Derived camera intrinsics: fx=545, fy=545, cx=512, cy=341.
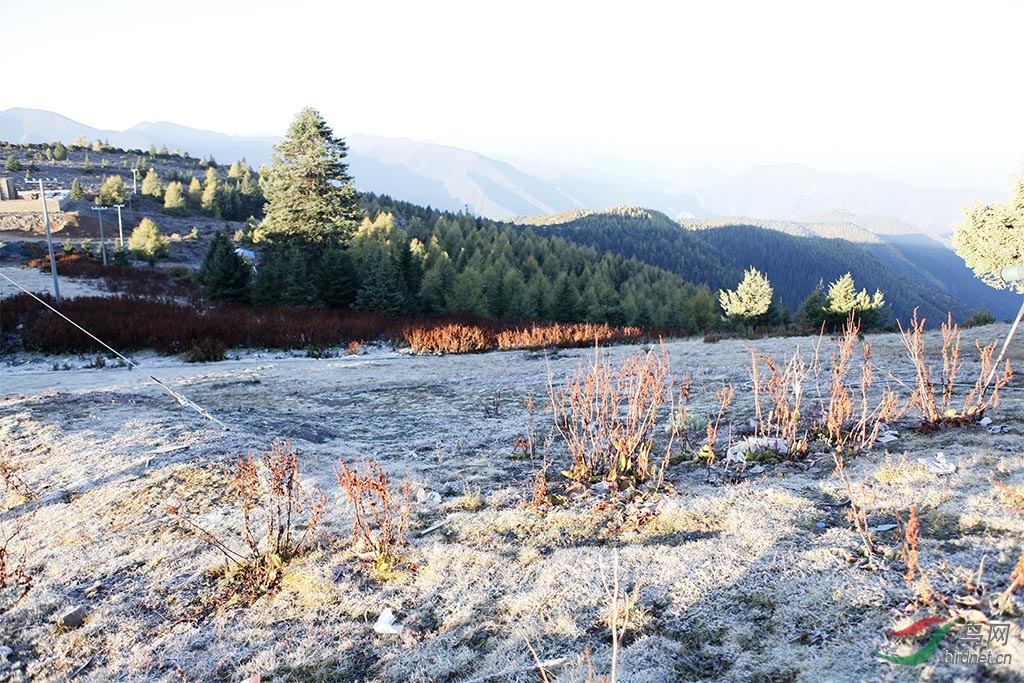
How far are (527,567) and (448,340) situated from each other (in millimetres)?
12218

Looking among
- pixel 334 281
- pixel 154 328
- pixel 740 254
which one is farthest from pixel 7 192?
pixel 740 254

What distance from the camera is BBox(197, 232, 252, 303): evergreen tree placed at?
22.9m

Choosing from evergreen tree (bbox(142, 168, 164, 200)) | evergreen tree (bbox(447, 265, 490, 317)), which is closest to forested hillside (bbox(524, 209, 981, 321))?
evergreen tree (bbox(142, 168, 164, 200))

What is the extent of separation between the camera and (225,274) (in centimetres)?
2322

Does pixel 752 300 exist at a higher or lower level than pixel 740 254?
lower

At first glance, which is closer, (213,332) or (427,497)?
(427,497)

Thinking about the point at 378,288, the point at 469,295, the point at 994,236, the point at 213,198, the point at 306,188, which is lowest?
the point at 469,295

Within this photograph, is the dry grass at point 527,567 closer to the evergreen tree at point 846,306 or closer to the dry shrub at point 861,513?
the dry shrub at point 861,513

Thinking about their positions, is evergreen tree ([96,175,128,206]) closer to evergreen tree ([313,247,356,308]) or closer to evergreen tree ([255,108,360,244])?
evergreen tree ([255,108,360,244])

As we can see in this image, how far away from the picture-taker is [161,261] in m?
36.8

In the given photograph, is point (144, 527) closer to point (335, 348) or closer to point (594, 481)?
point (594, 481)

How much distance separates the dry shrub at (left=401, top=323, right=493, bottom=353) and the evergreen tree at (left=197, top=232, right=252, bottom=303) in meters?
11.3

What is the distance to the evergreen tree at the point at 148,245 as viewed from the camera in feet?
117

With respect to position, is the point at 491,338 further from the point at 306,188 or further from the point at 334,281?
the point at 306,188
